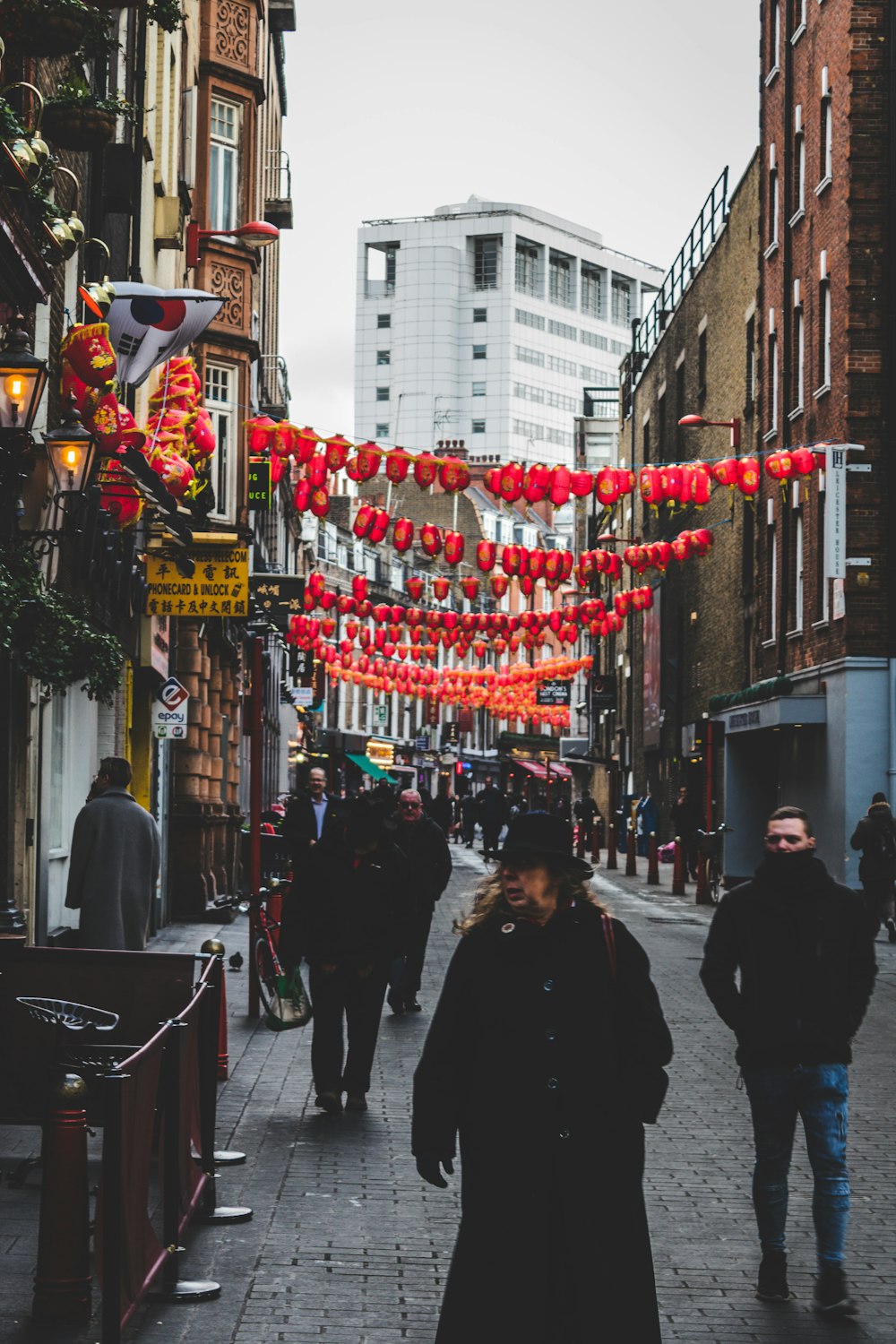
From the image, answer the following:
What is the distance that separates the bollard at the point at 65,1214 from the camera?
19.5 ft

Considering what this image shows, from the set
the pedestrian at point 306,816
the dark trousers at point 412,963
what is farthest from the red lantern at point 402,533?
the dark trousers at point 412,963

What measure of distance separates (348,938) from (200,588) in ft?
31.8

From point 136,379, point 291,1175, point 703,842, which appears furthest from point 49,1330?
point 703,842

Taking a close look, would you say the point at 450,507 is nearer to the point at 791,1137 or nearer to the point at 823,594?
the point at 823,594

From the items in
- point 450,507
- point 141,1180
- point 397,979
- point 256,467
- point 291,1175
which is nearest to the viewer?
point 141,1180

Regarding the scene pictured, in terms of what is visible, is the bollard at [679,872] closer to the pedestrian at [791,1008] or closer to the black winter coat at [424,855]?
the black winter coat at [424,855]

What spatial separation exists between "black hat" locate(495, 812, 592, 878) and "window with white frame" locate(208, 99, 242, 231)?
2312cm

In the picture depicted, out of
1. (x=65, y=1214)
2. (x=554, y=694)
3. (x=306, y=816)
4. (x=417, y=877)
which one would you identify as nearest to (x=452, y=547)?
(x=306, y=816)

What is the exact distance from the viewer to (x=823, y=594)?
92.7 ft

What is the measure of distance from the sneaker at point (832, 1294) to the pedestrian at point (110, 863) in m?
6.69

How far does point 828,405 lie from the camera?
27844 mm

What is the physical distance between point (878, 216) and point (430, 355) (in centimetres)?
11982

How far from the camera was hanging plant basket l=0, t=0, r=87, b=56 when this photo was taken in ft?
32.6

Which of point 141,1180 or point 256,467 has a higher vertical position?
point 256,467
